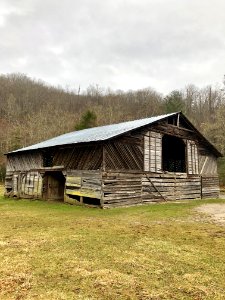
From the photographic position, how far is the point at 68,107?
96000 mm

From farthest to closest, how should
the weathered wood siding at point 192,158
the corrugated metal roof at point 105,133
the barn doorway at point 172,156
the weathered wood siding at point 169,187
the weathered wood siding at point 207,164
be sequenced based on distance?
the barn doorway at point 172,156 < the weathered wood siding at point 207,164 < the weathered wood siding at point 192,158 < the weathered wood siding at point 169,187 < the corrugated metal roof at point 105,133

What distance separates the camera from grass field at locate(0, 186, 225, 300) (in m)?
6.16

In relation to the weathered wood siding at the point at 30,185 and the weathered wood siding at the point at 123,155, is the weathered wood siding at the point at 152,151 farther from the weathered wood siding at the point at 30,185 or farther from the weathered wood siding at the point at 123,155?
the weathered wood siding at the point at 30,185

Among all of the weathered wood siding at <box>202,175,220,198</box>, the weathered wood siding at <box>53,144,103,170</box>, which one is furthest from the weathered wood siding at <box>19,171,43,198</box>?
the weathered wood siding at <box>202,175,220,198</box>

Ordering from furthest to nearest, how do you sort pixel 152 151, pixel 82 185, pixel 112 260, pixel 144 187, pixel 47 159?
pixel 47 159 → pixel 152 151 → pixel 144 187 → pixel 82 185 → pixel 112 260

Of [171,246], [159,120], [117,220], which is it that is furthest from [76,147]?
[171,246]

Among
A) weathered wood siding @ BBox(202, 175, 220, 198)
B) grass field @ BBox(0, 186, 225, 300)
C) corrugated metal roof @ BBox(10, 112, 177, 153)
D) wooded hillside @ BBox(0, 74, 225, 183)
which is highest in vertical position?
wooded hillside @ BBox(0, 74, 225, 183)

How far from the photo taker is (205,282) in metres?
6.64

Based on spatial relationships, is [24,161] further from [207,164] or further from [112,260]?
[112,260]

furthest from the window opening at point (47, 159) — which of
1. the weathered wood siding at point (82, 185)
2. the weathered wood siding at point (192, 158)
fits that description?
the weathered wood siding at point (192, 158)

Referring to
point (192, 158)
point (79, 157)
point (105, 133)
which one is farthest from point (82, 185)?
point (192, 158)

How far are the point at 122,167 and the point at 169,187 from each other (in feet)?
17.4

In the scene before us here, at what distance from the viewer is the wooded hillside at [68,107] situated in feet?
230

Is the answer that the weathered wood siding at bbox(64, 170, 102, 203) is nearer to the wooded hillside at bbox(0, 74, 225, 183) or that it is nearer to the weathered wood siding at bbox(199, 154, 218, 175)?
the weathered wood siding at bbox(199, 154, 218, 175)
